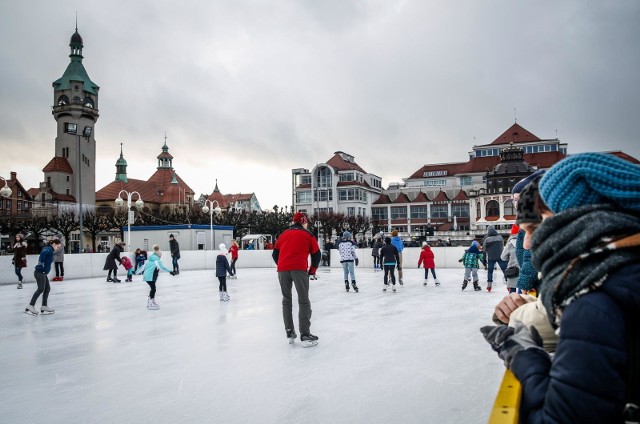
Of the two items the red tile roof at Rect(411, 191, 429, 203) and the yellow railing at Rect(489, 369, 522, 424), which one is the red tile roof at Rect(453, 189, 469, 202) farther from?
the yellow railing at Rect(489, 369, 522, 424)

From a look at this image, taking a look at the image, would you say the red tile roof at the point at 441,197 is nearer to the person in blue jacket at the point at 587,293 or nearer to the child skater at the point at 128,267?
the child skater at the point at 128,267

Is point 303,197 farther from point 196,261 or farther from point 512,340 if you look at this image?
point 512,340

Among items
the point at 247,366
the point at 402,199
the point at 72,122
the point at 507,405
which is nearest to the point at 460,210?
the point at 402,199

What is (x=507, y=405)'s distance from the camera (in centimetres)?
128

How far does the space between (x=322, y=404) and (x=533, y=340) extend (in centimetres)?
277

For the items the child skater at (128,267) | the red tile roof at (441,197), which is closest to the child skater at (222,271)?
the child skater at (128,267)

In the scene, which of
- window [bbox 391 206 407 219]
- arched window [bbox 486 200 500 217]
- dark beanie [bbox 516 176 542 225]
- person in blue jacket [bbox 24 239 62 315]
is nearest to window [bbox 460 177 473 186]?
window [bbox 391 206 407 219]

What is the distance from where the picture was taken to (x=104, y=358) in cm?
583

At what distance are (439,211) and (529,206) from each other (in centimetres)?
6660

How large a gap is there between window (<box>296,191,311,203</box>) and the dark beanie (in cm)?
6688

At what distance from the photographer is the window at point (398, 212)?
68500mm

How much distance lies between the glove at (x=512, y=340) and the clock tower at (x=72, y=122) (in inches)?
3331

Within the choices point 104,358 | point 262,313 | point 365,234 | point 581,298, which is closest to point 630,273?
point 581,298

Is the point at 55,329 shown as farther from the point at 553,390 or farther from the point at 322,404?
the point at 553,390
